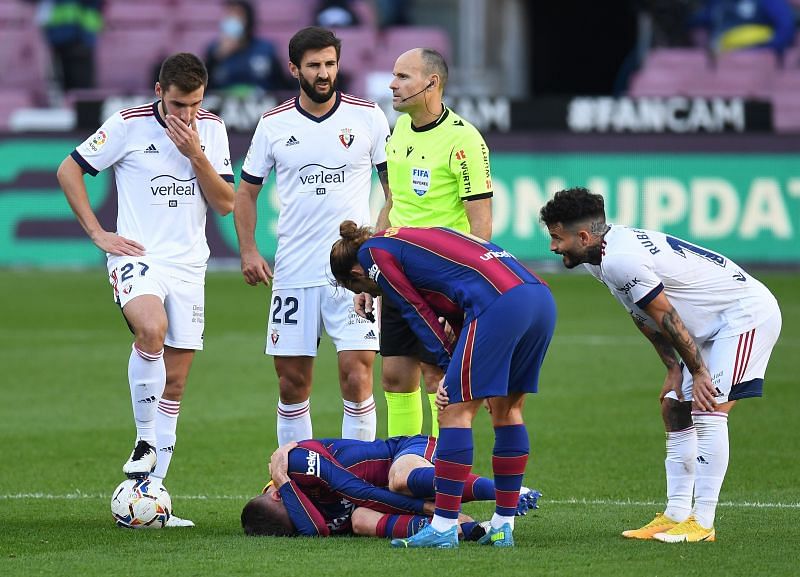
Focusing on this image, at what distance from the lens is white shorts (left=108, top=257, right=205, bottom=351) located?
7.78 meters

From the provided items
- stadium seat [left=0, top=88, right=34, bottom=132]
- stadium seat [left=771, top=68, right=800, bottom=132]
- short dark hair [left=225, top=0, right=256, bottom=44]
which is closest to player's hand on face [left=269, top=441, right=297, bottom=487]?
short dark hair [left=225, top=0, right=256, bottom=44]

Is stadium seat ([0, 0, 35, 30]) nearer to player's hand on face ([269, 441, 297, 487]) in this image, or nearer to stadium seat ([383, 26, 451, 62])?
stadium seat ([383, 26, 451, 62])

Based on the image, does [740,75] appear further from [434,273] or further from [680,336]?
[434,273]

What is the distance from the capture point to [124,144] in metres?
8.01

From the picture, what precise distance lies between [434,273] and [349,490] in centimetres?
118

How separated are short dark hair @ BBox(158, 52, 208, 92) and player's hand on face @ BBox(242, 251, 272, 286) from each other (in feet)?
3.27

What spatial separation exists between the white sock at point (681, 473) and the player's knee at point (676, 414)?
29 millimetres

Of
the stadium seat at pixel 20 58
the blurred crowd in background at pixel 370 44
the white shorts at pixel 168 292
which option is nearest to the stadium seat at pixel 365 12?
the blurred crowd in background at pixel 370 44

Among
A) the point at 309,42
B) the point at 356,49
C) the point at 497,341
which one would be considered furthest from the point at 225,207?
the point at 356,49

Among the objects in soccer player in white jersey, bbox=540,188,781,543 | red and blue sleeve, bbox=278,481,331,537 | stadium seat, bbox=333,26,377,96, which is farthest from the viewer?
stadium seat, bbox=333,26,377,96

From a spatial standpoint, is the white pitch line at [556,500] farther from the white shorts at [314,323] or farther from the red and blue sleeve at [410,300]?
the red and blue sleeve at [410,300]

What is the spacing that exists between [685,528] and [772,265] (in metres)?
12.7

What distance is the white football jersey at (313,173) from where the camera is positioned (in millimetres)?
8219

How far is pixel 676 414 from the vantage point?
23.4 ft
